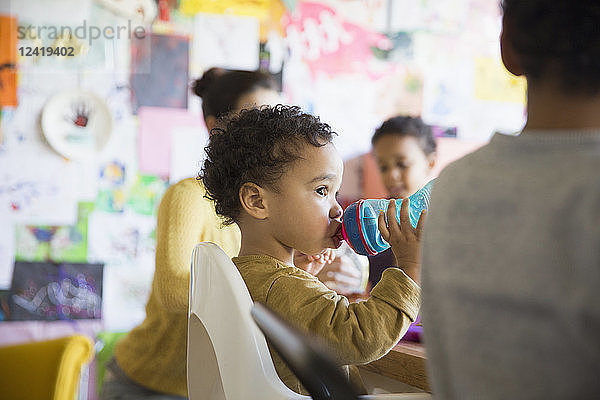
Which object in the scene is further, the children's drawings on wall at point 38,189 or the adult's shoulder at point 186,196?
the children's drawings on wall at point 38,189

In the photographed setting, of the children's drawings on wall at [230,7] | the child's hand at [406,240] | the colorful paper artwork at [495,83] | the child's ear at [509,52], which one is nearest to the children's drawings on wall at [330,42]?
the children's drawings on wall at [230,7]

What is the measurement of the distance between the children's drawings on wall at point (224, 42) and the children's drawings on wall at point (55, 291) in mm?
900

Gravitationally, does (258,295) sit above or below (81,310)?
above

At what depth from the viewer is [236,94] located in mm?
1730

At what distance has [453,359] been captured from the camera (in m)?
0.61

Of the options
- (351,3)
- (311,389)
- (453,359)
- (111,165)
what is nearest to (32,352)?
(111,165)

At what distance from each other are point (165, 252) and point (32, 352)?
57cm

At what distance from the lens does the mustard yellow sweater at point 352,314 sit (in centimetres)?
97

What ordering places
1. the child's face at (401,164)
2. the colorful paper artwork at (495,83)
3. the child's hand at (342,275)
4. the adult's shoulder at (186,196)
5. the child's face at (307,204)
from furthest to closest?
the colorful paper artwork at (495,83)
the child's face at (401,164)
the adult's shoulder at (186,196)
the child's hand at (342,275)
the child's face at (307,204)

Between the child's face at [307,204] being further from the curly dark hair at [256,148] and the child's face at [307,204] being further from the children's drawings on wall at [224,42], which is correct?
the children's drawings on wall at [224,42]

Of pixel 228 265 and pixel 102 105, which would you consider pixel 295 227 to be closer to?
pixel 228 265

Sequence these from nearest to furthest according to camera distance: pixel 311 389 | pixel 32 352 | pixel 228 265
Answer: pixel 311 389 < pixel 228 265 < pixel 32 352

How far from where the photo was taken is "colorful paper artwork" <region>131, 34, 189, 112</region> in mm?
2861

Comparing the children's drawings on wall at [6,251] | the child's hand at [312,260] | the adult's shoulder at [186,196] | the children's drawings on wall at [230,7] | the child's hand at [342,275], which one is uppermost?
the children's drawings on wall at [230,7]
